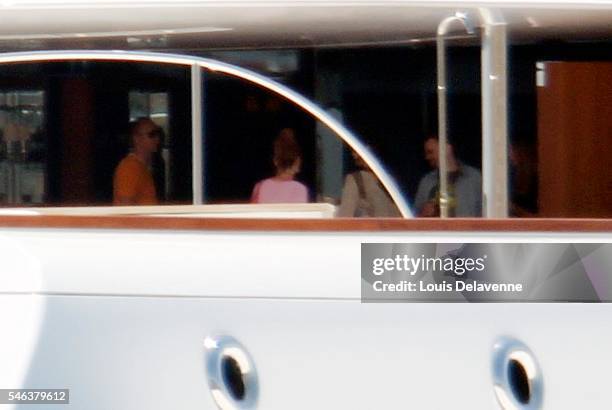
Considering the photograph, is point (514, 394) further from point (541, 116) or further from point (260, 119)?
point (260, 119)

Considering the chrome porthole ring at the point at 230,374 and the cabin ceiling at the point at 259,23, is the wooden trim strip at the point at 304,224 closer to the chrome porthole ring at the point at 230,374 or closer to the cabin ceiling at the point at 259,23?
the chrome porthole ring at the point at 230,374

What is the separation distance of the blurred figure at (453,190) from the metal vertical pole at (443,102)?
0.02m

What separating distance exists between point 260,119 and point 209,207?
0.59 meters

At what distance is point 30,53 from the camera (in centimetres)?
355

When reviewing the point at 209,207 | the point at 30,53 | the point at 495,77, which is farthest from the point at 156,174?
the point at 495,77

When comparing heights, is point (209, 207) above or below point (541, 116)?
below

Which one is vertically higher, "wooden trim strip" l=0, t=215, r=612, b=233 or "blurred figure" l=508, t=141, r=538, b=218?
"blurred figure" l=508, t=141, r=538, b=218

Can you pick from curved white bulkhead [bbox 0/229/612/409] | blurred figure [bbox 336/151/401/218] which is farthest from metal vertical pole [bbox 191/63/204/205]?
curved white bulkhead [bbox 0/229/612/409]

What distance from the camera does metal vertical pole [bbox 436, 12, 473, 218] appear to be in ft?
11.3

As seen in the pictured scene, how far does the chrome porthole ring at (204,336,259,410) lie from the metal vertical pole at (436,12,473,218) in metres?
0.79

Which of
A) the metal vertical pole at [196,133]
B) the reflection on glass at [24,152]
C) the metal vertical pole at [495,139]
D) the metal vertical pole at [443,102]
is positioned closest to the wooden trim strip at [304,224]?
the metal vertical pole at [495,139]

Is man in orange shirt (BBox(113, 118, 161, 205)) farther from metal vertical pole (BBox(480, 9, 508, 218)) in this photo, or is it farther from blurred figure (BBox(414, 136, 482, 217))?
metal vertical pole (BBox(480, 9, 508, 218))

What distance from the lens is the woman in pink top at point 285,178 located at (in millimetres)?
3773

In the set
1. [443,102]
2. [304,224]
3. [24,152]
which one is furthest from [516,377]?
[24,152]
